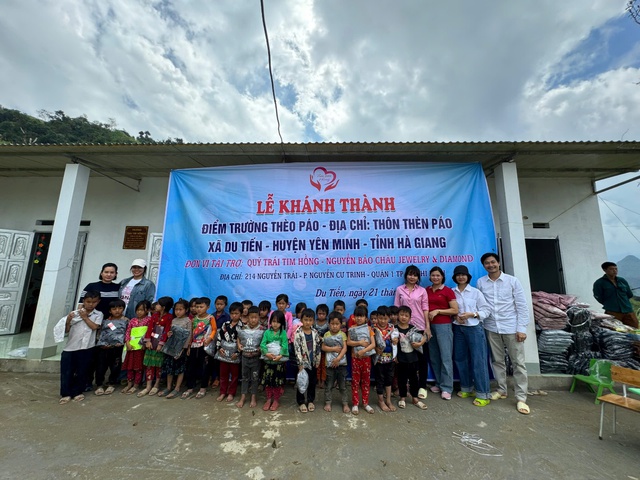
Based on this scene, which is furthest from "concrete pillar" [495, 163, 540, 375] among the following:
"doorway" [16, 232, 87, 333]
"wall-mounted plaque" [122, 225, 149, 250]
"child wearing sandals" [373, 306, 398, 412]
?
"doorway" [16, 232, 87, 333]

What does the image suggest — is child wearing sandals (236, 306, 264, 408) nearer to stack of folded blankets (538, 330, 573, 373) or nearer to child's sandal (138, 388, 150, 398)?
child's sandal (138, 388, 150, 398)

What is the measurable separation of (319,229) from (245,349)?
6.13 ft

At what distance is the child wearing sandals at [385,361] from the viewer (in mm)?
2977

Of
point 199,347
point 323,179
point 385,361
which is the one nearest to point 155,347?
point 199,347

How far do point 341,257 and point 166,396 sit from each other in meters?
2.76

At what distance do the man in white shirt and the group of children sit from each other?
3.19 feet

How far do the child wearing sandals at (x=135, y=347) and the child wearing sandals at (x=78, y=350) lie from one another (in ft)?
1.27

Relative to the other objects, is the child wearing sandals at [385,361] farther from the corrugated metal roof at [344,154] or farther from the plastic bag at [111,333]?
the plastic bag at [111,333]

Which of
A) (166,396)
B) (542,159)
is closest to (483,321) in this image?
(542,159)

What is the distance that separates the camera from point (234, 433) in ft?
8.19

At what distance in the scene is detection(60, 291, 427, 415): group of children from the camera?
9.75ft

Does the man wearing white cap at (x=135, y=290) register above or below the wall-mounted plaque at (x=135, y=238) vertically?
below

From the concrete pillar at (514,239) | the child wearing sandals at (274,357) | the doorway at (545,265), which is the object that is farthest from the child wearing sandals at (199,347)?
the doorway at (545,265)

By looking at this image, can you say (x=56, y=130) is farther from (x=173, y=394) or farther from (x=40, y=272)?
(x=173, y=394)
